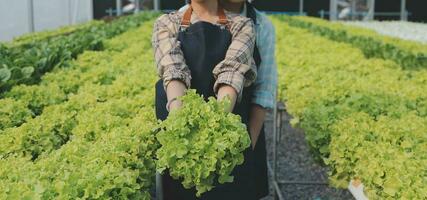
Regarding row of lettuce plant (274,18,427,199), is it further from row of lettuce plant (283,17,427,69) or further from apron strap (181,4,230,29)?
apron strap (181,4,230,29)

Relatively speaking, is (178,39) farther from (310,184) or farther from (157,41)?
(310,184)

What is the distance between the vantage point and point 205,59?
317cm

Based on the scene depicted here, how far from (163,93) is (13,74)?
3.76 m

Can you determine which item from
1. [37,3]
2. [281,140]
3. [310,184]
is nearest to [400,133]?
[310,184]

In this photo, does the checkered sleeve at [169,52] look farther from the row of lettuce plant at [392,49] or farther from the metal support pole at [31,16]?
the metal support pole at [31,16]

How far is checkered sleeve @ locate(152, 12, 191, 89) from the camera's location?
10.0 ft

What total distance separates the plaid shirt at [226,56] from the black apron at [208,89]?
6 cm

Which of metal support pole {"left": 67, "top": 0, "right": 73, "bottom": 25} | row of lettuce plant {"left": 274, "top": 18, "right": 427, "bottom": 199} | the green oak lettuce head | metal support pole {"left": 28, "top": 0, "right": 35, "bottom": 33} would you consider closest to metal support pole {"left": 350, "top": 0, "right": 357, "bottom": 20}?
metal support pole {"left": 67, "top": 0, "right": 73, "bottom": 25}

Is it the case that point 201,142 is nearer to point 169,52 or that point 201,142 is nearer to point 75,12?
point 169,52

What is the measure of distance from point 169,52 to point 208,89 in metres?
0.27

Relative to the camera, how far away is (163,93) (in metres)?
3.36

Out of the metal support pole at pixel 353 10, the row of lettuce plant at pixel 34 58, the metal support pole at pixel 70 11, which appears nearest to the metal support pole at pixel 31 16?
the row of lettuce plant at pixel 34 58

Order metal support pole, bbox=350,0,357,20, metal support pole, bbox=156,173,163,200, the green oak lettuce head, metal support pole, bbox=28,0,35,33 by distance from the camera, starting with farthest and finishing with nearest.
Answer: metal support pole, bbox=350,0,357,20 → metal support pole, bbox=28,0,35,33 → metal support pole, bbox=156,173,163,200 → the green oak lettuce head

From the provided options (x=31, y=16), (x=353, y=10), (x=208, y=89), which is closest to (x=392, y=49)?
(x=31, y=16)
